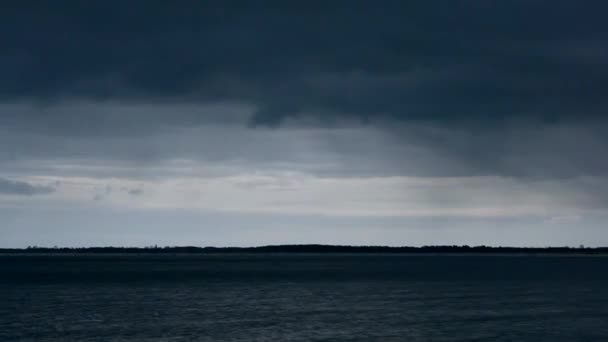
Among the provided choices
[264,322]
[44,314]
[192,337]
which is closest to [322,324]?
[264,322]

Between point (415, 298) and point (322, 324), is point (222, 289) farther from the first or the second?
point (322, 324)

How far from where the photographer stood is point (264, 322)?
80188 mm

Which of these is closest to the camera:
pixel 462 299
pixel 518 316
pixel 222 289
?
pixel 518 316

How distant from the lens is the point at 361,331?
241ft

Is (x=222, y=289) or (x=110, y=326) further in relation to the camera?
(x=222, y=289)

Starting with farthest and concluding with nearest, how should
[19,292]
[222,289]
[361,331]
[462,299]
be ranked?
[222,289], [19,292], [462,299], [361,331]

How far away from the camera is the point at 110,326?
247ft

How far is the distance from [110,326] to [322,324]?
20.9 m

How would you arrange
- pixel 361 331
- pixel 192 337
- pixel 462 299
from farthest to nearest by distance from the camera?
pixel 462 299, pixel 361 331, pixel 192 337

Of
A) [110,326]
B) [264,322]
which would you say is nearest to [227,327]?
[264,322]

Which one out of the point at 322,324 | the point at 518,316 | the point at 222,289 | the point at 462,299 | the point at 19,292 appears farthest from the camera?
the point at 222,289

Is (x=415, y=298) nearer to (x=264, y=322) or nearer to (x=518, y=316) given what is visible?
(x=518, y=316)

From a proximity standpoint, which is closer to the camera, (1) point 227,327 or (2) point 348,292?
(1) point 227,327

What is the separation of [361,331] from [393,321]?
8.93m
